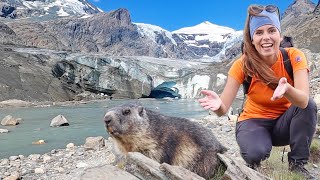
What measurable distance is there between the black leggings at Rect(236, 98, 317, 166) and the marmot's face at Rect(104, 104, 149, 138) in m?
1.26

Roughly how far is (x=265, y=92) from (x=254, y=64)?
1.36 ft

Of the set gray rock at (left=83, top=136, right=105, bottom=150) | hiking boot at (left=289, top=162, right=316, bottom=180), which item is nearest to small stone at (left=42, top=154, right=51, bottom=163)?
gray rock at (left=83, top=136, right=105, bottom=150)

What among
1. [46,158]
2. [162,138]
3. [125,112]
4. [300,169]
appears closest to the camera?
[162,138]

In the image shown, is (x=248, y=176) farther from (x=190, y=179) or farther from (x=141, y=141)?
(x=141, y=141)

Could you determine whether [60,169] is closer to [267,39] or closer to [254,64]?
[254,64]

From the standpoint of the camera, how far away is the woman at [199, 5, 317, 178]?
3.83 meters

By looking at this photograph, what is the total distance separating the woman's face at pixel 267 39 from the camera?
12.6ft

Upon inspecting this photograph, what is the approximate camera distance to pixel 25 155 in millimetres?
10336

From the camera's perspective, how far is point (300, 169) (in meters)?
4.33

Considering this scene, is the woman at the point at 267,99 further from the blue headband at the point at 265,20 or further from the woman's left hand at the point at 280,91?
the woman's left hand at the point at 280,91

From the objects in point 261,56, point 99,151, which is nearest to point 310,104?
point 261,56


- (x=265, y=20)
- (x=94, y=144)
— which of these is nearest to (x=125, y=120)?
(x=265, y=20)

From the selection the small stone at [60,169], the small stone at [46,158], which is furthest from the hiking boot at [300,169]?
the small stone at [46,158]

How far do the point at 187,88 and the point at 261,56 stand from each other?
165ft
